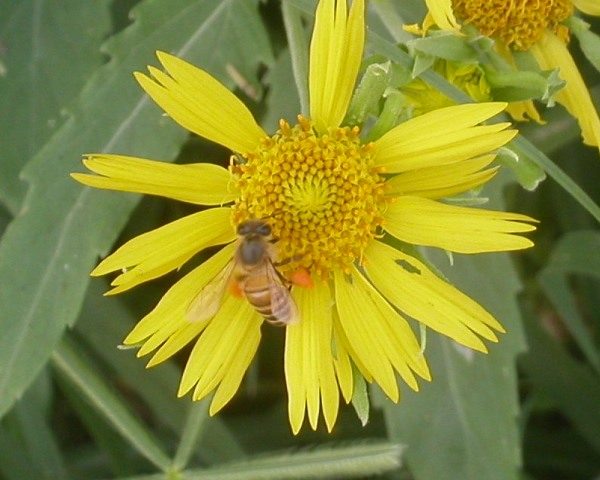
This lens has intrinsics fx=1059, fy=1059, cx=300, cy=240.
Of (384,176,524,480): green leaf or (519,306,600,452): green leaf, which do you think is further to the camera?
(519,306,600,452): green leaf

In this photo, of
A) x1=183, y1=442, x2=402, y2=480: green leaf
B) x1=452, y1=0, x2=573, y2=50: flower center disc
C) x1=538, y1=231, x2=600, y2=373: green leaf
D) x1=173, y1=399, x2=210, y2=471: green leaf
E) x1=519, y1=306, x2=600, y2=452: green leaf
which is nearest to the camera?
x1=452, y1=0, x2=573, y2=50: flower center disc

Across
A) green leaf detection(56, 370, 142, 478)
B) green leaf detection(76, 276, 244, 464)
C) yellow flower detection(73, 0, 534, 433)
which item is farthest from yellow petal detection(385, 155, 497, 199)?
green leaf detection(56, 370, 142, 478)

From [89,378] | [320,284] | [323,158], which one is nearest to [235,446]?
[89,378]

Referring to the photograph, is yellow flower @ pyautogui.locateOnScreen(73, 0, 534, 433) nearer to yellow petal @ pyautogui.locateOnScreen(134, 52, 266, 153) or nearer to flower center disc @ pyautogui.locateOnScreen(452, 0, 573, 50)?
yellow petal @ pyautogui.locateOnScreen(134, 52, 266, 153)

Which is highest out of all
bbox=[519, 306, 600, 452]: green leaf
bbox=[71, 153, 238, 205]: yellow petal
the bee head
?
bbox=[71, 153, 238, 205]: yellow petal

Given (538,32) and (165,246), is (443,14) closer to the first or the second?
(538,32)

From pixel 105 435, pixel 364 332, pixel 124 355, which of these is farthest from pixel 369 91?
pixel 105 435

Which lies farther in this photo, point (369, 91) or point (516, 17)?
point (516, 17)

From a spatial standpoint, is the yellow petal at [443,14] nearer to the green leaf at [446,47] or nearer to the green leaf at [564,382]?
the green leaf at [446,47]
